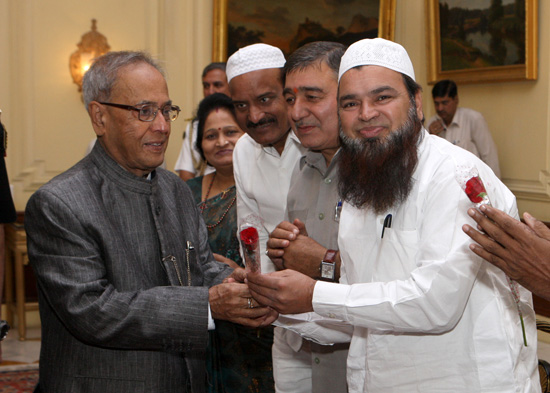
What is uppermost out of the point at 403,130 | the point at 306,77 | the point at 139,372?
the point at 306,77

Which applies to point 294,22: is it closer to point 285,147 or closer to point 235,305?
point 285,147

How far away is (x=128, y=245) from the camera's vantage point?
102 inches

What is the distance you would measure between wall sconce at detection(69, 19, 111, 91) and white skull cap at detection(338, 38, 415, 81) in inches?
251

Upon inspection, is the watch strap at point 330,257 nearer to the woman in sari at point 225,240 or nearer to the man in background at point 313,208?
the man in background at point 313,208

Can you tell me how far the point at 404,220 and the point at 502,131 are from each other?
22.3 feet

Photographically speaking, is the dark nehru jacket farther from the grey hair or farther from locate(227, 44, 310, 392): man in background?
locate(227, 44, 310, 392): man in background

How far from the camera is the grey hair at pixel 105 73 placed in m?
2.62

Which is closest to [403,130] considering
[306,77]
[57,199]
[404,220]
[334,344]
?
[404,220]

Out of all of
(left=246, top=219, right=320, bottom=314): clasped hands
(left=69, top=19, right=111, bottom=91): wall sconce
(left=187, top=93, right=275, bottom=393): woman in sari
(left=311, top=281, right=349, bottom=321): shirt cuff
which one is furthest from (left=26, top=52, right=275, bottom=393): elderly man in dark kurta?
(left=69, top=19, right=111, bottom=91): wall sconce

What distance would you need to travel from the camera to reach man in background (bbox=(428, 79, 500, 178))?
334 inches

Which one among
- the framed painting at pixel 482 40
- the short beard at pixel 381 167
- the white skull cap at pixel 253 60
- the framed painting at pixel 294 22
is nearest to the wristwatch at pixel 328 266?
the short beard at pixel 381 167

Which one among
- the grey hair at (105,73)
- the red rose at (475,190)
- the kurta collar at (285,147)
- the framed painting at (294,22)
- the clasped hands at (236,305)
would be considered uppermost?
the framed painting at (294,22)

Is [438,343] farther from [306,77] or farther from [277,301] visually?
[306,77]

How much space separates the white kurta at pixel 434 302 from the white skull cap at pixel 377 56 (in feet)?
1.03
